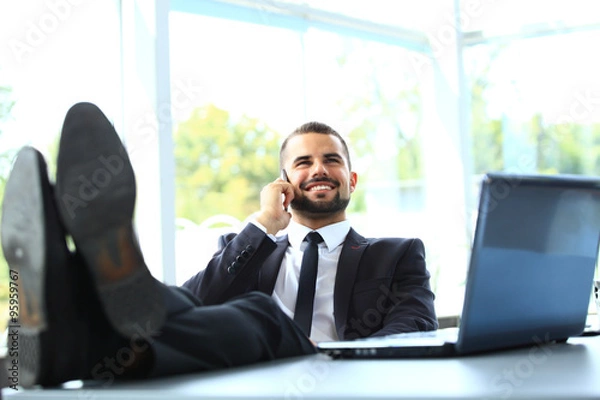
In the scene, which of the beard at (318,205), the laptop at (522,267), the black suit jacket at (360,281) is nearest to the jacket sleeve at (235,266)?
the black suit jacket at (360,281)

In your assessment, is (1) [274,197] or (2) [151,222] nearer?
(1) [274,197]

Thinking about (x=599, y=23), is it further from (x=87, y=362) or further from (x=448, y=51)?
(x=87, y=362)

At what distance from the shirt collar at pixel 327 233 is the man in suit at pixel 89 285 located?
1342 mm

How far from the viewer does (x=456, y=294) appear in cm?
573

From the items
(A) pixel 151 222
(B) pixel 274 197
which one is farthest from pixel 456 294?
(B) pixel 274 197

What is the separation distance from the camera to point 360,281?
2.37 m

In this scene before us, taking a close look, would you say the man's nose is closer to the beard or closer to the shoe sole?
the beard

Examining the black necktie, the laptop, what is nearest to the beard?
the black necktie

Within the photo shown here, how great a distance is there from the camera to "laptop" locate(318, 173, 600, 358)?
1.21 meters

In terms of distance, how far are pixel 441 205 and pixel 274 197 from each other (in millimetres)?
3824

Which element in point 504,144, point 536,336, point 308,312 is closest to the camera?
point 536,336

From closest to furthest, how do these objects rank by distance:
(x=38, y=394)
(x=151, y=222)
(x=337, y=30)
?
(x=38, y=394)
(x=151, y=222)
(x=337, y=30)

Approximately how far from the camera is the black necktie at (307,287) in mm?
2332

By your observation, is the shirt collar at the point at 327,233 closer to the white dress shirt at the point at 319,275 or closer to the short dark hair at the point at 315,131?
the white dress shirt at the point at 319,275
